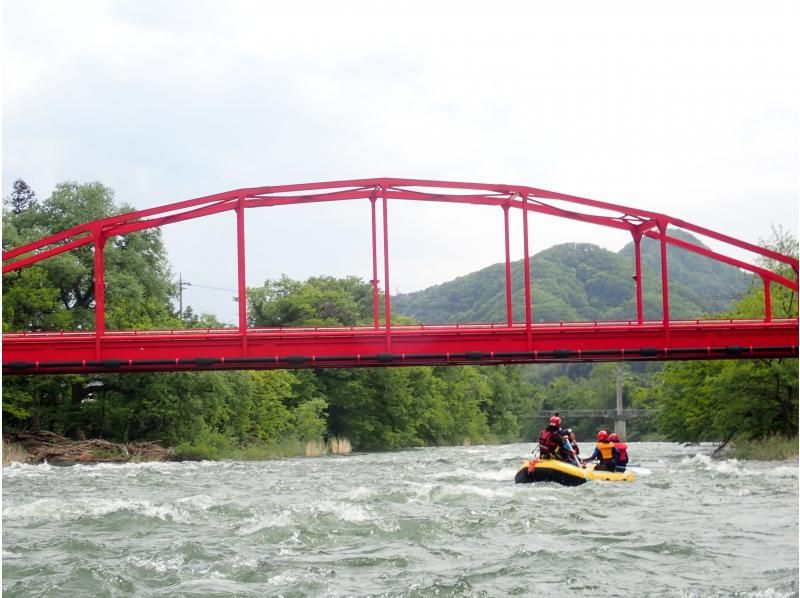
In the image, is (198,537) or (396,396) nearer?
(198,537)

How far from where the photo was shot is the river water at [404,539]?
40.6 ft

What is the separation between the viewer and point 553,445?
26.8 metres

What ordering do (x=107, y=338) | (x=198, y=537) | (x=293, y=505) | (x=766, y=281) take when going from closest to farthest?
(x=198, y=537) < (x=293, y=505) < (x=107, y=338) < (x=766, y=281)

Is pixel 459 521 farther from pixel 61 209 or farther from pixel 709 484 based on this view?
pixel 61 209

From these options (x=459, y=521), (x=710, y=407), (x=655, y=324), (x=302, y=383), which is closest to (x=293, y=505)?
(x=459, y=521)

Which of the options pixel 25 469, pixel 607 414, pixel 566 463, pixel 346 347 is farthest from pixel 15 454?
pixel 607 414

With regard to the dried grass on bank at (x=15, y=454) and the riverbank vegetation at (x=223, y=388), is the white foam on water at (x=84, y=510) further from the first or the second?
the riverbank vegetation at (x=223, y=388)

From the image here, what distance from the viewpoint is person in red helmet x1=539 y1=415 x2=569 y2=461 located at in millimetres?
26711

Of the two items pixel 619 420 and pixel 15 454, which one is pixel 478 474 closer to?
pixel 15 454

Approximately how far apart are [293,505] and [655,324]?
11640 mm

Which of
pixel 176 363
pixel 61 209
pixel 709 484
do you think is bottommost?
pixel 709 484

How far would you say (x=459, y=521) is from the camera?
18.2 metres

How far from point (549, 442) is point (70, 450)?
2163cm

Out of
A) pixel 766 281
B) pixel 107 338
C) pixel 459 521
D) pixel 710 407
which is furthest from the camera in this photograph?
pixel 710 407
